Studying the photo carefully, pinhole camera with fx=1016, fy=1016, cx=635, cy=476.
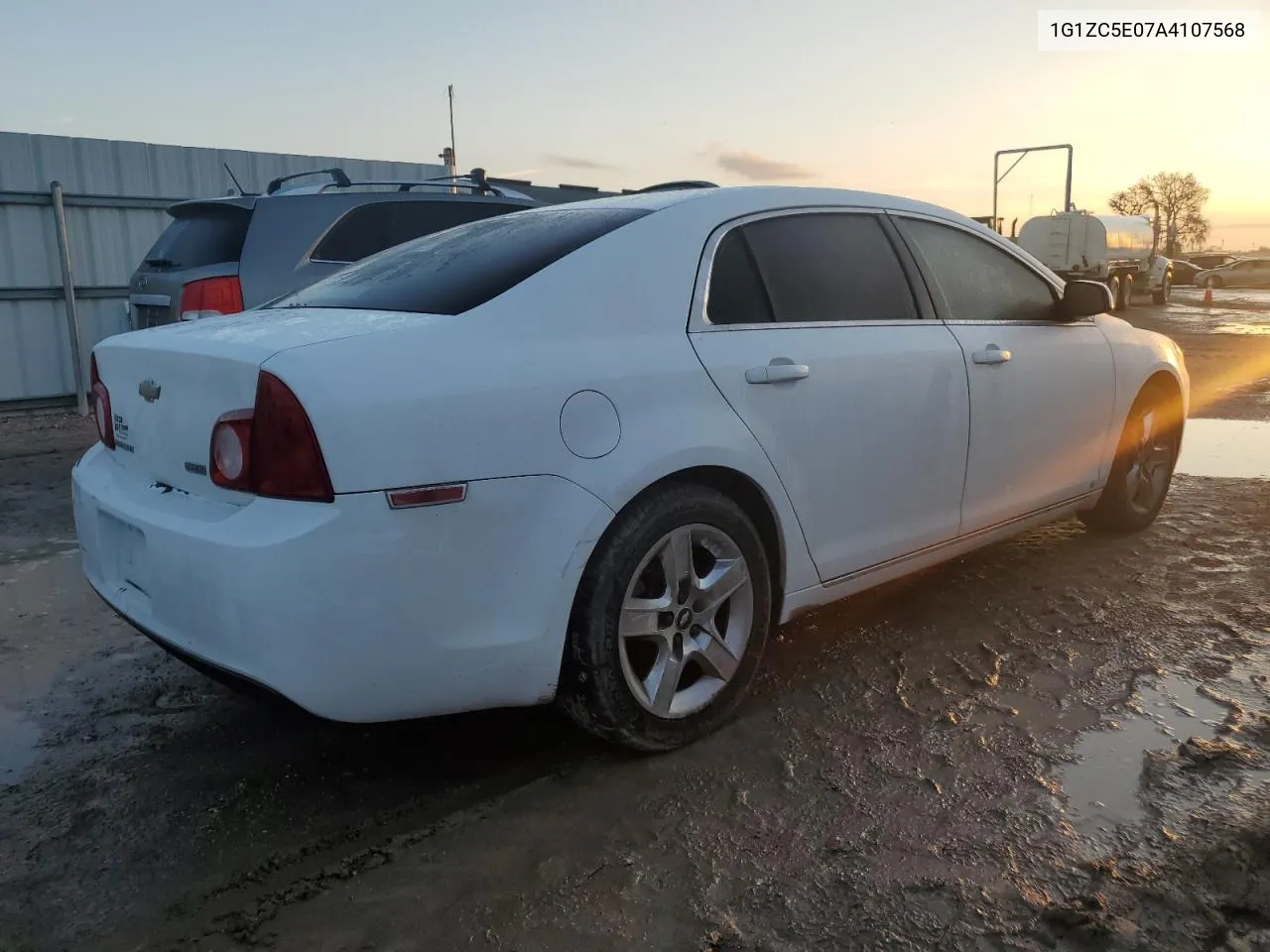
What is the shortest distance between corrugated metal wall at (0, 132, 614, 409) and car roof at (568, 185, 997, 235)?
8.81 metres

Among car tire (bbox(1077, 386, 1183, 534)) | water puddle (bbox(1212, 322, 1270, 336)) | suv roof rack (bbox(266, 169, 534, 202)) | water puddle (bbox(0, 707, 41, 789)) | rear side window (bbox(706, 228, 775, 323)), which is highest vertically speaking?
suv roof rack (bbox(266, 169, 534, 202))

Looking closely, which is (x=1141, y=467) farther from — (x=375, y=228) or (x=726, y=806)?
(x=375, y=228)

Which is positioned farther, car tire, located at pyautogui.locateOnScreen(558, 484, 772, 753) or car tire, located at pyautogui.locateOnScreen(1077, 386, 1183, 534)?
car tire, located at pyautogui.locateOnScreen(1077, 386, 1183, 534)

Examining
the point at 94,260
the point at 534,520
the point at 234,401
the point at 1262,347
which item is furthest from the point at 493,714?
the point at 1262,347

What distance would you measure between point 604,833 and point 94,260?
10.6 metres

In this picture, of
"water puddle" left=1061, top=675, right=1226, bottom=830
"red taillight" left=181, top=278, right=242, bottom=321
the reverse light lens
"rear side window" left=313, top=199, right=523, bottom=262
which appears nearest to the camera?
the reverse light lens

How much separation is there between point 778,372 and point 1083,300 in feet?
6.30

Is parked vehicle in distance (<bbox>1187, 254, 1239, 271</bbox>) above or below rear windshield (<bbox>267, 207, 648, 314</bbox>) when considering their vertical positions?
below

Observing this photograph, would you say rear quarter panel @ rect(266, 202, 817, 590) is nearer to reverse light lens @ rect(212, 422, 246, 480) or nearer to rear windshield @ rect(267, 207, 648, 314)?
rear windshield @ rect(267, 207, 648, 314)

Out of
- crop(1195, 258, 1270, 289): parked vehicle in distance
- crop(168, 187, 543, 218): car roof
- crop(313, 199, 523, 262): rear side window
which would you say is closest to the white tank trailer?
crop(1195, 258, 1270, 289): parked vehicle in distance

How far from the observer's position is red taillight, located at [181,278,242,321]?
691cm

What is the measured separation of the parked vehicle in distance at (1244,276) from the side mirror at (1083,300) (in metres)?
45.7

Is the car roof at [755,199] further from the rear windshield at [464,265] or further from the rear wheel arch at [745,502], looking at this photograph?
the rear wheel arch at [745,502]

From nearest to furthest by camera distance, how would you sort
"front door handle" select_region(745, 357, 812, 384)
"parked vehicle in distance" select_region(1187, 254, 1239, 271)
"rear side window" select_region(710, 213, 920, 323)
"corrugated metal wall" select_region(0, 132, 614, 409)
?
"front door handle" select_region(745, 357, 812, 384) → "rear side window" select_region(710, 213, 920, 323) → "corrugated metal wall" select_region(0, 132, 614, 409) → "parked vehicle in distance" select_region(1187, 254, 1239, 271)
